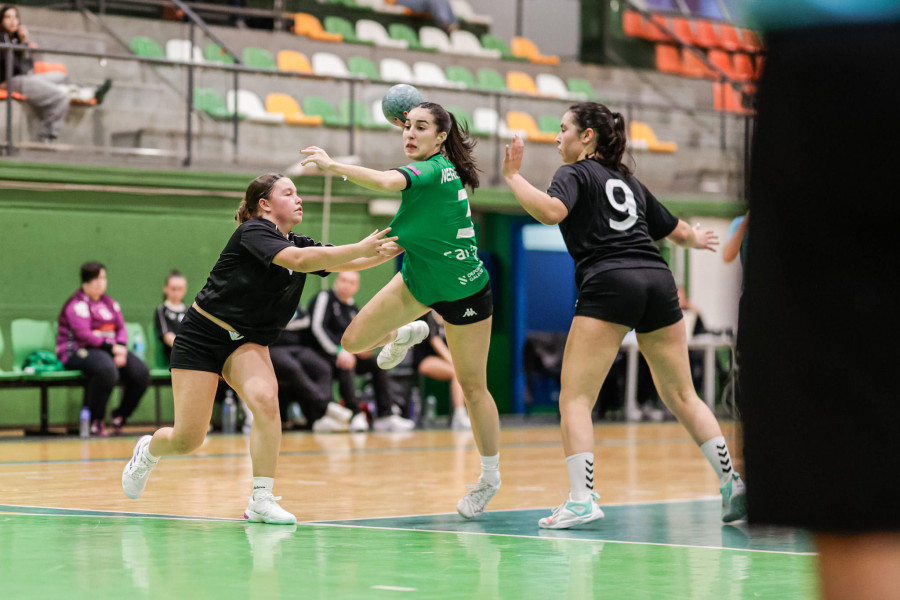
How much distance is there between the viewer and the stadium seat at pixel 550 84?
20011 millimetres

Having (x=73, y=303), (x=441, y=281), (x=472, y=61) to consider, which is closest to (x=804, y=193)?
(x=441, y=281)

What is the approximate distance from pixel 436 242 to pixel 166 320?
7.72 meters

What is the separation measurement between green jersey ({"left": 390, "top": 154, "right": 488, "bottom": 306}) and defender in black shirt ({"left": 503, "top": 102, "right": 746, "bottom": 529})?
498 millimetres

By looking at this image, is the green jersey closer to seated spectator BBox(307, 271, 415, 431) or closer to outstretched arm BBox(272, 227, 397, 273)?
outstretched arm BBox(272, 227, 397, 273)

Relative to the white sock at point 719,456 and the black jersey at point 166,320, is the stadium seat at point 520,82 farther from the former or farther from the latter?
the white sock at point 719,456

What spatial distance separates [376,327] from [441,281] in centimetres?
43

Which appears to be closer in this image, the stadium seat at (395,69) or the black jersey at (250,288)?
the black jersey at (250,288)

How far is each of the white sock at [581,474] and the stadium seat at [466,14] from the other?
1613cm

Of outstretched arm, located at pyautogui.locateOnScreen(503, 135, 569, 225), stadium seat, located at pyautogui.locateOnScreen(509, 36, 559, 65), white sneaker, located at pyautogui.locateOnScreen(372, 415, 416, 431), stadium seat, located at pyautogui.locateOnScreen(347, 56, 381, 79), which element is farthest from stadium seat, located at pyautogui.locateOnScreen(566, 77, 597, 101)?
outstretched arm, located at pyautogui.locateOnScreen(503, 135, 569, 225)

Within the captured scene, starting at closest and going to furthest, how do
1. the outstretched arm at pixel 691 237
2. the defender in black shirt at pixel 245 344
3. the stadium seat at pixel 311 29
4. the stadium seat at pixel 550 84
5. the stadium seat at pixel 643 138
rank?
the defender in black shirt at pixel 245 344 < the outstretched arm at pixel 691 237 < the stadium seat at pixel 643 138 < the stadium seat at pixel 311 29 < the stadium seat at pixel 550 84

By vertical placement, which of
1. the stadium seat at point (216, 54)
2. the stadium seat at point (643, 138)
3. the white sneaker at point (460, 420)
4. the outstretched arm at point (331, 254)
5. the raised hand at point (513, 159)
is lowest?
the white sneaker at point (460, 420)

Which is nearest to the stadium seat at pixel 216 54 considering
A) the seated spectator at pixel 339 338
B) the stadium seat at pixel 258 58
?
the stadium seat at pixel 258 58

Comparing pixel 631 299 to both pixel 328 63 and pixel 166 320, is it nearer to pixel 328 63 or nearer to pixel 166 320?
pixel 166 320

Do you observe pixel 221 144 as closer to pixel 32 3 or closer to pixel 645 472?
pixel 32 3
